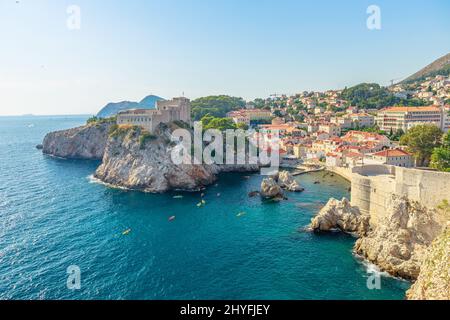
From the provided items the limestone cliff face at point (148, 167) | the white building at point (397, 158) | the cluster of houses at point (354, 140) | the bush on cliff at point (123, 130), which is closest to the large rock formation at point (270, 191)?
the limestone cliff face at point (148, 167)

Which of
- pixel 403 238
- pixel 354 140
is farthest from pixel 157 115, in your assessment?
pixel 403 238

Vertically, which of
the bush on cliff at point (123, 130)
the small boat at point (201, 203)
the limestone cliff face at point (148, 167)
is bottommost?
the small boat at point (201, 203)

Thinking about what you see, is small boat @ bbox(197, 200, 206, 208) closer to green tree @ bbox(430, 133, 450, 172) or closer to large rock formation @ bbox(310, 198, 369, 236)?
large rock formation @ bbox(310, 198, 369, 236)

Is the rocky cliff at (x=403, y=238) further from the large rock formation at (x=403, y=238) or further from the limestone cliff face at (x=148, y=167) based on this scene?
the limestone cliff face at (x=148, y=167)

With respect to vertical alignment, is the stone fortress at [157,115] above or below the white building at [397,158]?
above

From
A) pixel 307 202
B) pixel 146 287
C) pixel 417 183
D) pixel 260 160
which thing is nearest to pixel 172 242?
pixel 146 287
